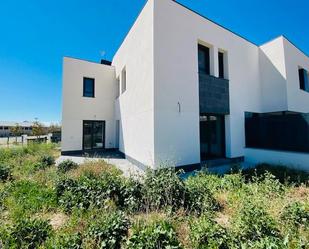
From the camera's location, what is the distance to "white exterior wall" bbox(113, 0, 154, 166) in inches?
285

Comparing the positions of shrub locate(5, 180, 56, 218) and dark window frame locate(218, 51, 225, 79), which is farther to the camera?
dark window frame locate(218, 51, 225, 79)

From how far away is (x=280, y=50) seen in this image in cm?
1047

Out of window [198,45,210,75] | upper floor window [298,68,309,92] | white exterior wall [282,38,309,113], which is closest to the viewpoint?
window [198,45,210,75]

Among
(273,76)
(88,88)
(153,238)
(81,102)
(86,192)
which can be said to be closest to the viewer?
(153,238)

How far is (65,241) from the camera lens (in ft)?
8.20

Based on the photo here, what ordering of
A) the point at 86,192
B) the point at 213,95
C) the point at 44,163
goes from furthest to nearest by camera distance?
1. the point at 213,95
2. the point at 44,163
3. the point at 86,192

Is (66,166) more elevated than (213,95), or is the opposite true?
(213,95)

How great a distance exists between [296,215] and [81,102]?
13921 millimetres

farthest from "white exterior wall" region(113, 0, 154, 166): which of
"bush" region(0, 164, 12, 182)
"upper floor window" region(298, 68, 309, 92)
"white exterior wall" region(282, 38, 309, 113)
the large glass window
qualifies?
"upper floor window" region(298, 68, 309, 92)

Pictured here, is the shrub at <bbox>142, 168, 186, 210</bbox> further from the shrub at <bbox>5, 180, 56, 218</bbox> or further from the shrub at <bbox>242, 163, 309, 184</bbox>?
the shrub at <bbox>242, 163, 309, 184</bbox>

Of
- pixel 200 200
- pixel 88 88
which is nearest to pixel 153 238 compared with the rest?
pixel 200 200

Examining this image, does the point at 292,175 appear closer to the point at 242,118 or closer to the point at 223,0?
the point at 242,118

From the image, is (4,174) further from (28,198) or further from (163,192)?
(163,192)

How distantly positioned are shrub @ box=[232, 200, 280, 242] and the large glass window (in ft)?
23.2
